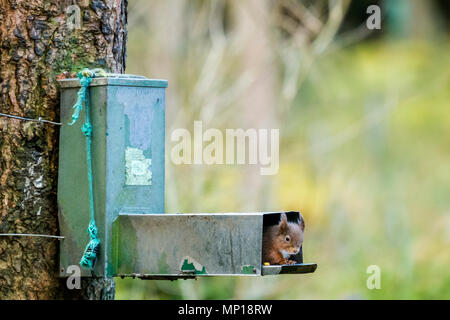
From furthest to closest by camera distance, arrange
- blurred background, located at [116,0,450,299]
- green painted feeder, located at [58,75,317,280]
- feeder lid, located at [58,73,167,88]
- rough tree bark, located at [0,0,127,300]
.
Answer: blurred background, located at [116,0,450,299] → rough tree bark, located at [0,0,127,300] → feeder lid, located at [58,73,167,88] → green painted feeder, located at [58,75,317,280]

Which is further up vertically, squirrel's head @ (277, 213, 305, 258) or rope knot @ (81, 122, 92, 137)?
rope knot @ (81, 122, 92, 137)

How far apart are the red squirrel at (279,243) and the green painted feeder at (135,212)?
37 millimetres

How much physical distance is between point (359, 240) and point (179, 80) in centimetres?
251

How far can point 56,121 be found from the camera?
318cm

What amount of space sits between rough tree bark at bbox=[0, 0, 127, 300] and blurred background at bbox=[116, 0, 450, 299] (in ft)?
12.7

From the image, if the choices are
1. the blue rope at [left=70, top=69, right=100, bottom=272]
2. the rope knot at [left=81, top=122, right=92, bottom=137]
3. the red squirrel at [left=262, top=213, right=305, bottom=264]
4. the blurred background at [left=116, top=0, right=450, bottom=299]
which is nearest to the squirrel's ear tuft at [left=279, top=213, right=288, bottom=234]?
the red squirrel at [left=262, top=213, right=305, bottom=264]

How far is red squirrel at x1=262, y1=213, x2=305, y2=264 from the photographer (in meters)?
2.89

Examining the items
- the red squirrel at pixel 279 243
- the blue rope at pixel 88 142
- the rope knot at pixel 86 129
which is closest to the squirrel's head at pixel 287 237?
the red squirrel at pixel 279 243

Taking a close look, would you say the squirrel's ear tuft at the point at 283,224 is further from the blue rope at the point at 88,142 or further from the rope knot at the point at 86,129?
the rope knot at the point at 86,129

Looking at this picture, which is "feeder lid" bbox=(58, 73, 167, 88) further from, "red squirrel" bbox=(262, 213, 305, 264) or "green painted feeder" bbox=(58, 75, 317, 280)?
"red squirrel" bbox=(262, 213, 305, 264)

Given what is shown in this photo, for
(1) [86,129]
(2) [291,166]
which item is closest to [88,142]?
(1) [86,129]

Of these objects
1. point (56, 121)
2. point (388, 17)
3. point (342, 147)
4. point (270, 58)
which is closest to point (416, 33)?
point (388, 17)

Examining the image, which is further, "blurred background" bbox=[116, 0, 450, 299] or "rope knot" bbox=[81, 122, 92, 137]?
"blurred background" bbox=[116, 0, 450, 299]

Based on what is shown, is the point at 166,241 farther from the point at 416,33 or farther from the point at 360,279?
the point at 416,33
